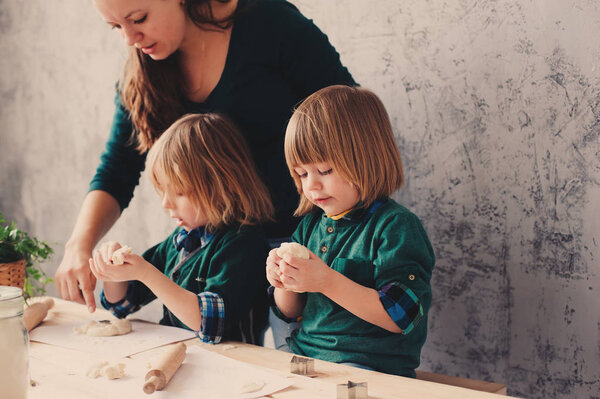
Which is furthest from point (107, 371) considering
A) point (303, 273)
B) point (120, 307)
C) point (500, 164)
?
point (500, 164)

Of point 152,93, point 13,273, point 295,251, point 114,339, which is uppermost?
point 152,93

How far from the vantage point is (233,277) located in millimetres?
1441

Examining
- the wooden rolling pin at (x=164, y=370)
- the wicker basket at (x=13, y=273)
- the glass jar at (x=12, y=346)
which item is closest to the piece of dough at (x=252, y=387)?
the wooden rolling pin at (x=164, y=370)

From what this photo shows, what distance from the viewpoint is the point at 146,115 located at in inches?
66.5

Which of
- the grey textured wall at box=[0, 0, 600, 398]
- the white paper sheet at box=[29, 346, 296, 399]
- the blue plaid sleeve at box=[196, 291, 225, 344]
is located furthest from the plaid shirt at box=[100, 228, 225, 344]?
the grey textured wall at box=[0, 0, 600, 398]

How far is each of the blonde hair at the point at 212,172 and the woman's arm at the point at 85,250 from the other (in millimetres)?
257

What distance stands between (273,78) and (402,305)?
2.39ft

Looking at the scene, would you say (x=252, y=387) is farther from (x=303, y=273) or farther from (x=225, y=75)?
(x=225, y=75)

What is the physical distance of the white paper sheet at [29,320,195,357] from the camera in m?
1.29

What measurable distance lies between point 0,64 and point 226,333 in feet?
7.56

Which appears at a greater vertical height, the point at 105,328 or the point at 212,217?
the point at 212,217

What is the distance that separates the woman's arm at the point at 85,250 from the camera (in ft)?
5.11

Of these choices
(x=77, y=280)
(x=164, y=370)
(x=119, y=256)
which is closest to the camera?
(x=164, y=370)

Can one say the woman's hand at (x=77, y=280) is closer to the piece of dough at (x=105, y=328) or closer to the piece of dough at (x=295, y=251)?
the piece of dough at (x=105, y=328)
